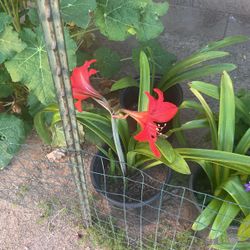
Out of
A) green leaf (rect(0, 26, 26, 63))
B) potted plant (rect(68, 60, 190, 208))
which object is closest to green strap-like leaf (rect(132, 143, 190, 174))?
potted plant (rect(68, 60, 190, 208))

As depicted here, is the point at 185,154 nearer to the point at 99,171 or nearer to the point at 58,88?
the point at 99,171

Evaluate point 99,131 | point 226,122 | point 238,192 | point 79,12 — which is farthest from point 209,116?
point 79,12

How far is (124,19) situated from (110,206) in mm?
920

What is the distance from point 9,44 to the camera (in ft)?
6.36

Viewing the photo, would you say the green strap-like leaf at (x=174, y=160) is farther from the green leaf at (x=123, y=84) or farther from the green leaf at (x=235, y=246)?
the green leaf at (x=123, y=84)

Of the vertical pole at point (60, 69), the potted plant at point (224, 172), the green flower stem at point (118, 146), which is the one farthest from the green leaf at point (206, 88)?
the vertical pole at point (60, 69)

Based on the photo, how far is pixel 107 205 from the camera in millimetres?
2236

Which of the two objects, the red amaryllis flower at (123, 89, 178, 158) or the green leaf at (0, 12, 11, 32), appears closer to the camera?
the red amaryllis flower at (123, 89, 178, 158)

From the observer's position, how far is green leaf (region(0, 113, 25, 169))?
7.28 feet

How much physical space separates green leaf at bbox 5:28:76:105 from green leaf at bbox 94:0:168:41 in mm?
225

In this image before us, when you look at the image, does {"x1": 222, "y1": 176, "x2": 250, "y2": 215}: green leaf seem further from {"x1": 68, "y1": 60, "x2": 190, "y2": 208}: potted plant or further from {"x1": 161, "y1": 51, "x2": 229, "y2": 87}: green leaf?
{"x1": 161, "y1": 51, "x2": 229, "y2": 87}: green leaf

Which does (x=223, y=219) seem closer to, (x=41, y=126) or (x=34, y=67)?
(x=41, y=126)

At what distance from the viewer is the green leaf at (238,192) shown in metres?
1.78

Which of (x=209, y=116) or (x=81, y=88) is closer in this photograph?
(x=81, y=88)
